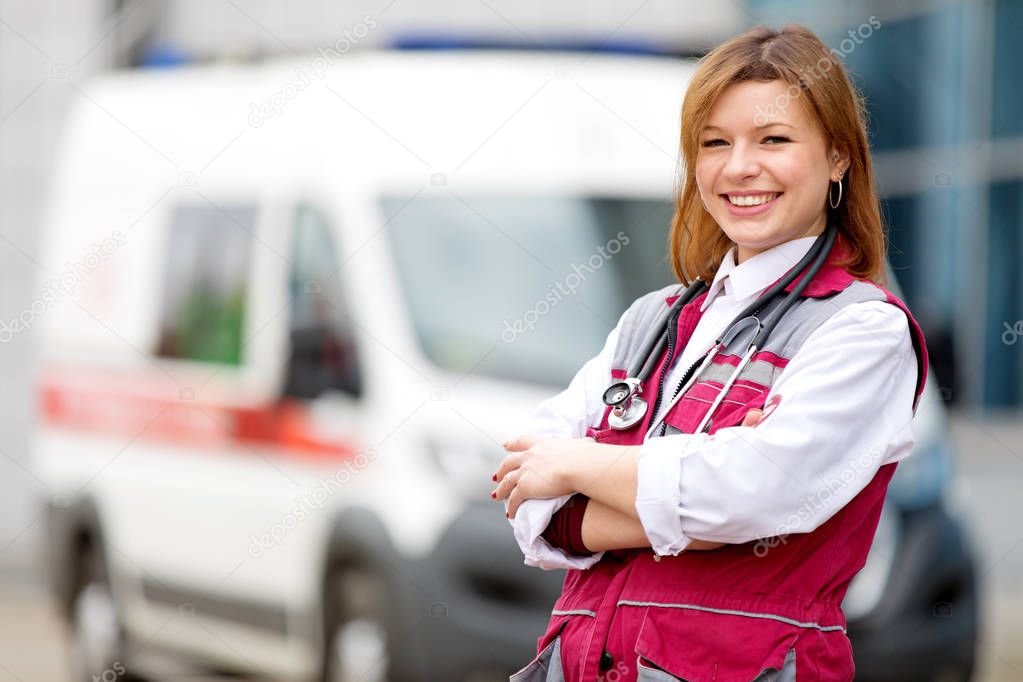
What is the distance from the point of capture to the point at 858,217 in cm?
264

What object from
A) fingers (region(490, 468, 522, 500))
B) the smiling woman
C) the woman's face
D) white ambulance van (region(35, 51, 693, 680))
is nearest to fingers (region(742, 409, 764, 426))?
the smiling woman

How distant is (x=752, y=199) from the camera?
8.55 feet

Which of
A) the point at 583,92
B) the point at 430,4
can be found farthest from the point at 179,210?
the point at 430,4

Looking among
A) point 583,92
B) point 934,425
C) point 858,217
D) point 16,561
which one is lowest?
point 16,561

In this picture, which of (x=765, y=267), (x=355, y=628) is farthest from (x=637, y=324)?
(x=355, y=628)

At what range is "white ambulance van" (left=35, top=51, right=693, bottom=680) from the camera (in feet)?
19.0

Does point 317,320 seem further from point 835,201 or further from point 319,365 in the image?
point 835,201

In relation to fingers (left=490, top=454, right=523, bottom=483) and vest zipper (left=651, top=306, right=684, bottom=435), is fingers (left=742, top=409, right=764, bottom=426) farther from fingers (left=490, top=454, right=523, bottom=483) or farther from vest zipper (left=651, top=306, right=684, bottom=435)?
fingers (left=490, top=454, right=523, bottom=483)

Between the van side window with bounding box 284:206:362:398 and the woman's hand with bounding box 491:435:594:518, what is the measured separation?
3397mm

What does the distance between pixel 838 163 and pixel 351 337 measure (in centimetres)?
371

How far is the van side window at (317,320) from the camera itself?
6203mm

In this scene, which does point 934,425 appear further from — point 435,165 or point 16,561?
point 16,561

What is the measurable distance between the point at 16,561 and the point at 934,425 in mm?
7947

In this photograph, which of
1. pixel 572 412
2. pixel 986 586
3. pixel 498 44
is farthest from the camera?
pixel 986 586
